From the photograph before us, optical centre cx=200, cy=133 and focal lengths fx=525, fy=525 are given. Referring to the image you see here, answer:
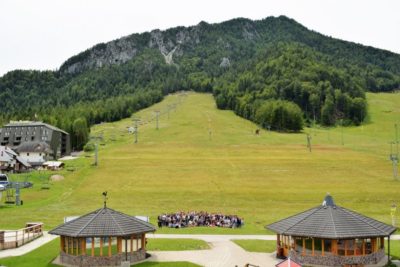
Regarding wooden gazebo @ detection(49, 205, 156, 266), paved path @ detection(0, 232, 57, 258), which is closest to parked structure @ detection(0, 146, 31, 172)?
paved path @ detection(0, 232, 57, 258)

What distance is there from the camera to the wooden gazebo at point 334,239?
39.7 metres

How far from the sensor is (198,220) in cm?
6125

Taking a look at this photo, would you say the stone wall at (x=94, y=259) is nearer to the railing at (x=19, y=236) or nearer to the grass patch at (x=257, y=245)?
the railing at (x=19, y=236)

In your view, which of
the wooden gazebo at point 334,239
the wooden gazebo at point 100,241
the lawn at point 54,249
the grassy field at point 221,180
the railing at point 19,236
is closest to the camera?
the wooden gazebo at point 334,239

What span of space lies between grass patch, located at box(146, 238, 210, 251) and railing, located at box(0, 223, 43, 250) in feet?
37.4

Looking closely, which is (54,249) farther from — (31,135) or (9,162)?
(31,135)

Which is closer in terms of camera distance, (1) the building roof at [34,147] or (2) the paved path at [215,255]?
(2) the paved path at [215,255]

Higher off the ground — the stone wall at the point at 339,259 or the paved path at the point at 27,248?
the stone wall at the point at 339,259

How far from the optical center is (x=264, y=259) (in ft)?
137

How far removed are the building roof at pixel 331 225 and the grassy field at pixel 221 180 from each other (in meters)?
14.5

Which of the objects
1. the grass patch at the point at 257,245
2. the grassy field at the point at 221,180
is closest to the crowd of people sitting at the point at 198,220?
the grassy field at the point at 221,180

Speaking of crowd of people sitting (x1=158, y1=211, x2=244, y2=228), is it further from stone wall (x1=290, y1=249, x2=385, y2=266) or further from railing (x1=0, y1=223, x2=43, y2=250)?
stone wall (x1=290, y1=249, x2=385, y2=266)

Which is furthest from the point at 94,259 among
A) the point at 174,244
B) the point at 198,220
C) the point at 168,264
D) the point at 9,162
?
the point at 9,162

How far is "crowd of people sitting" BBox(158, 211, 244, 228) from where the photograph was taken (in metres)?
59.9
